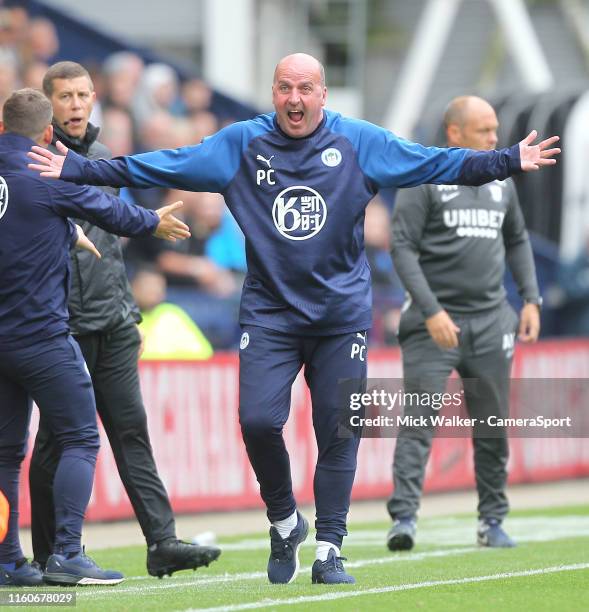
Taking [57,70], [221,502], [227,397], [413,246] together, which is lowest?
[221,502]

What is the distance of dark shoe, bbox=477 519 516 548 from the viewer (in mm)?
9086

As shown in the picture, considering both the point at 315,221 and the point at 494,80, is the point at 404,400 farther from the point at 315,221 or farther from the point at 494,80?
the point at 494,80

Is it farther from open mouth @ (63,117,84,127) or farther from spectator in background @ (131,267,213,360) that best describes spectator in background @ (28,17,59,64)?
open mouth @ (63,117,84,127)

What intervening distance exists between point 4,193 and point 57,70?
2.97 feet

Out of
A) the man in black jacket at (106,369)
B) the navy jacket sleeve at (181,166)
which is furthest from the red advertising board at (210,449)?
the navy jacket sleeve at (181,166)

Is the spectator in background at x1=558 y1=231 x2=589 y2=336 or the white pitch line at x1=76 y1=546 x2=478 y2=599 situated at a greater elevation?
the spectator in background at x1=558 y1=231 x2=589 y2=336

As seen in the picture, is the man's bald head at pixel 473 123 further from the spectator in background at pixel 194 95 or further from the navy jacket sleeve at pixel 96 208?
the spectator in background at pixel 194 95

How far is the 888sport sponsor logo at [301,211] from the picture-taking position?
270 inches

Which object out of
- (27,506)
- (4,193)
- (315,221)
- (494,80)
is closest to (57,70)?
(4,193)

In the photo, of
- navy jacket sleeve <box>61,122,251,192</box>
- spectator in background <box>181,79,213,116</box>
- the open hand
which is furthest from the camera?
spectator in background <box>181,79,213,116</box>

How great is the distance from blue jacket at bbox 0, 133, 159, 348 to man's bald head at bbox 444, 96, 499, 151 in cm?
270

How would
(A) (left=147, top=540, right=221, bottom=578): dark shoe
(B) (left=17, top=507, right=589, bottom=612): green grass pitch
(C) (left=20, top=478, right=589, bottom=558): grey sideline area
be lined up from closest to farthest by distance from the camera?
(B) (left=17, top=507, right=589, bottom=612): green grass pitch < (A) (left=147, top=540, right=221, bottom=578): dark shoe < (C) (left=20, top=478, right=589, bottom=558): grey sideline area

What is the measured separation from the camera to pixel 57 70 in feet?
24.6

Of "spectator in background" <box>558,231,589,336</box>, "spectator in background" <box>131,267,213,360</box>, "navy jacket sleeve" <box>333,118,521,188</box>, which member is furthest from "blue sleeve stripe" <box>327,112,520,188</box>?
"spectator in background" <box>558,231,589,336</box>
